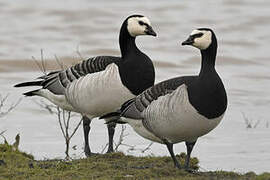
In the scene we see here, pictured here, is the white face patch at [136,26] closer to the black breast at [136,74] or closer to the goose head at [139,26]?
the goose head at [139,26]

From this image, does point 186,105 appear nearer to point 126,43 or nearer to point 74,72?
point 126,43

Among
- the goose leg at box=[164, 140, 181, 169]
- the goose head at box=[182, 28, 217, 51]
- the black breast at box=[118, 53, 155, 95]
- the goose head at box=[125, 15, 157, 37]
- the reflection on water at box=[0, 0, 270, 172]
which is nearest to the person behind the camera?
the goose head at box=[182, 28, 217, 51]

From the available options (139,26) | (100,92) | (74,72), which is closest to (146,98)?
(100,92)

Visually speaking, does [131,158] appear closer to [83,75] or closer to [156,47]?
[83,75]

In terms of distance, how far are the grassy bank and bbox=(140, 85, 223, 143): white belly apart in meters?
0.46

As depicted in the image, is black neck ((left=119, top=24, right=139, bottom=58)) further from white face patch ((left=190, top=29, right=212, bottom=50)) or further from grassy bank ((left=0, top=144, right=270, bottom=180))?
white face patch ((left=190, top=29, right=212, bottom=50))

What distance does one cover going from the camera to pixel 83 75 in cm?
1188

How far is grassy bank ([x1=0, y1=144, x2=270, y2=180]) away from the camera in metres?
9.80

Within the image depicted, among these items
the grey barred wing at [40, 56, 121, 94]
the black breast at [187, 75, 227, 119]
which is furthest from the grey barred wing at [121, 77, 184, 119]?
the grey barred wing at [40, 56, 121, 94]

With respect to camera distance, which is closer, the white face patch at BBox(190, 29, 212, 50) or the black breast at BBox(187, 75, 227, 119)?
the black breast at BBox(187, 75, 227, 119)

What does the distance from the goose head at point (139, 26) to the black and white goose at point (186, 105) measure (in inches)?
49.8

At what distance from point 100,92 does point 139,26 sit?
1.10 m

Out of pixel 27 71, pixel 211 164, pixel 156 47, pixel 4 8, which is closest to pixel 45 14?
pixel 4 8

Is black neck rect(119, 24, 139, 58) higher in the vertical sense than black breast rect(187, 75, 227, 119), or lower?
higher
